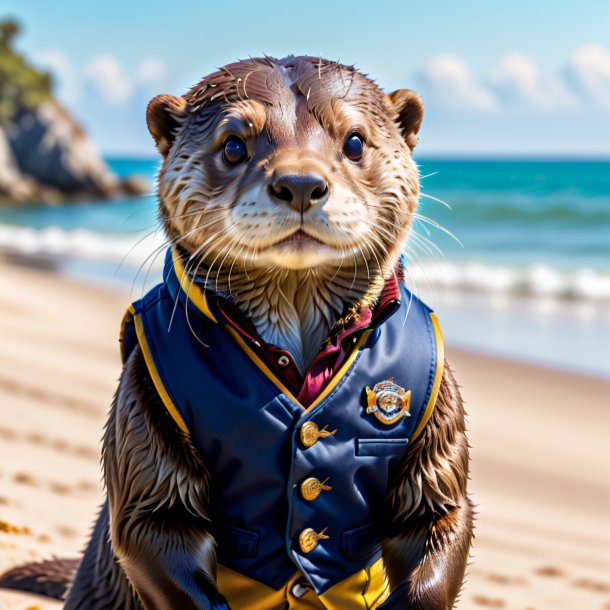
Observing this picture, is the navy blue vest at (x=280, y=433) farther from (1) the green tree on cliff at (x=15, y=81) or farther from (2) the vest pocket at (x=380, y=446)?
(1) the green tree on cliff at (x=15, y=81)

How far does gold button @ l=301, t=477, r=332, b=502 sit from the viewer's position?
2.14 meters

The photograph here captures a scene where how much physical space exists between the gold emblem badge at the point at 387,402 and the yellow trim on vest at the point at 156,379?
42cm

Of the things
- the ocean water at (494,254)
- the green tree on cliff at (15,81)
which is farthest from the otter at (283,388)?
the green tree on cliff at (15,81)

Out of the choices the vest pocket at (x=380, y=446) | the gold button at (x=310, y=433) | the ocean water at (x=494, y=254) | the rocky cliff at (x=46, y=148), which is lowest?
the rocky cliff at (x=46, y=148)

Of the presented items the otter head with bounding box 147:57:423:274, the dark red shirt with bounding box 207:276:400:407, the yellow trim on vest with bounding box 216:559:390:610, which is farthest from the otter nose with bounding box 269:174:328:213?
the yellow trim on vest with bounding box 216:559:390:610

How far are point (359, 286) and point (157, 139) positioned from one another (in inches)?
24.1

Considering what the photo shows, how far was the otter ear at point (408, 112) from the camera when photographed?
93.3 inches

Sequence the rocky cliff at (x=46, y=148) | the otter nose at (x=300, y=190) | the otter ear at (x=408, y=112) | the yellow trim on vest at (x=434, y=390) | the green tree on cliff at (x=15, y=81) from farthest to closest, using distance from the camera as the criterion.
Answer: the green tree on cliff at (x=15, y=81) < the rocky cliff at (x=46, y=148) < the otter ear at (x=408, y=112) < the yellow trim on vest at (x=434, y=390) < the otter nose at (x=300, y=190)

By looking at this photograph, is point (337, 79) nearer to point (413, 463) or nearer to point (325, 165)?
point (325, 165)

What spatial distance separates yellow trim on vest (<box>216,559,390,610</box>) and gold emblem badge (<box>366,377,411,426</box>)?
1.27ft

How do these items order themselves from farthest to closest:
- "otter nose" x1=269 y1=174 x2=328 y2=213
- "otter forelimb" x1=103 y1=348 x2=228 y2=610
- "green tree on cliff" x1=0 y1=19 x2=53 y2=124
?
"green tree on cliff" x1=0 y1=19 x2=53 y2=124 → "otter forelimb" x1=103 y1=348 x2=228 y2=610 → "otter nose" x1=269 y1=174 x2=328 y2=213

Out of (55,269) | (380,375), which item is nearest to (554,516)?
(380,375)

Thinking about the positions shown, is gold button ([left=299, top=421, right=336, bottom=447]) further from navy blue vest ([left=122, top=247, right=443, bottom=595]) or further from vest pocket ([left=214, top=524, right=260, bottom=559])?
vest pocket ([left=214, top=524, right=260, bottom=559])

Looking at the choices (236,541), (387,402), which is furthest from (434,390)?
(236,541)
